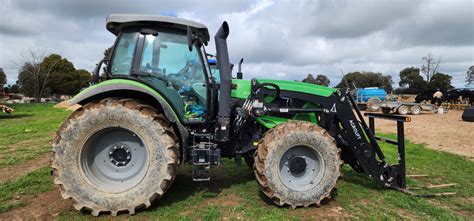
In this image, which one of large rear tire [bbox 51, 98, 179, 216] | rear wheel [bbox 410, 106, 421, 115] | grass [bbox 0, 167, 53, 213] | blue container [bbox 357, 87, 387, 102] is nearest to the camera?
large rear tire [bbox 51, 98, 179, 216]

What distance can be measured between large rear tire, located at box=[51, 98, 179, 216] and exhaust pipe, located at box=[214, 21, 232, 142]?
0.76 m

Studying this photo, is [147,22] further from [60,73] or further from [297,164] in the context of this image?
[60,73]

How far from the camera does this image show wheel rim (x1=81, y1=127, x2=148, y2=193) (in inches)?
184

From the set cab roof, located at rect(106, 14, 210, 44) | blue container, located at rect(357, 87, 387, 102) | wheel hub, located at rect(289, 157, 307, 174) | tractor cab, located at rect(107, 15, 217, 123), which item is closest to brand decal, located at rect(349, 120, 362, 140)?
wheel hub, located at rect(289, 157, 307, 174)

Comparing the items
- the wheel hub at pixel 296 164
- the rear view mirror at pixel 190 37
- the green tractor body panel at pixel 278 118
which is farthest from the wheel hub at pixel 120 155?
the wheel hub at pixel 296 164

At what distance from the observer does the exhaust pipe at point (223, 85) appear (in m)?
5.03

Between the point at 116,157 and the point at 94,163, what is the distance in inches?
12.0

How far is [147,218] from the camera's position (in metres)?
4.32

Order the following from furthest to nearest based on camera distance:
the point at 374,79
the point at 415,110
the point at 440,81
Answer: the point at 374,79 → the point at 440,81 → the point at 415,110

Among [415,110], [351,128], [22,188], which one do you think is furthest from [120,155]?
[415,110]

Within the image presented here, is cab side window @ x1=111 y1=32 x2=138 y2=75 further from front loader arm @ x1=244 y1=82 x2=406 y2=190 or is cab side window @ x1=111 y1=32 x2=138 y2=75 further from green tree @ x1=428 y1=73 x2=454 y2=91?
green tree @ x1=428 y1=73 x2=454 y2=91

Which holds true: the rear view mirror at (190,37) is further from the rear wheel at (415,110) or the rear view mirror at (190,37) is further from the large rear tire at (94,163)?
the rear wheel at (415,110)

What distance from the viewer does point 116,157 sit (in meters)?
4.73

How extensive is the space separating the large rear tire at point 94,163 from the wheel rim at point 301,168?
157 cm
